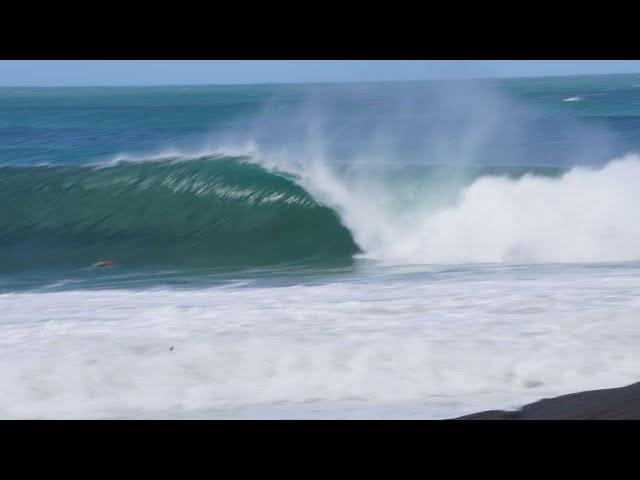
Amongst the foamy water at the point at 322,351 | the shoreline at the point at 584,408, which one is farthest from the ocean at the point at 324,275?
the shoreline at the point at 584,408

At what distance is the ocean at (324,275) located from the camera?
503 centimetres

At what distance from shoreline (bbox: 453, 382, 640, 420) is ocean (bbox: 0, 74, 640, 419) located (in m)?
0.17

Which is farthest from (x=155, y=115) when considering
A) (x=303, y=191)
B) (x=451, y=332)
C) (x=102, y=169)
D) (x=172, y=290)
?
(x=451, y=332)

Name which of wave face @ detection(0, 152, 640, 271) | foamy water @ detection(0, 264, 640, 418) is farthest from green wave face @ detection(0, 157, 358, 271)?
foamy water @ detection(0, 264, 640, 418)

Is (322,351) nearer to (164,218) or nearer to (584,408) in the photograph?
(584,408)

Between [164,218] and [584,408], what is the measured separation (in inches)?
341

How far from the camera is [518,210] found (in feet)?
34.7

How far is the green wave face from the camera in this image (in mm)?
10211

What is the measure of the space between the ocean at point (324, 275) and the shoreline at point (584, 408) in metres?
0.17

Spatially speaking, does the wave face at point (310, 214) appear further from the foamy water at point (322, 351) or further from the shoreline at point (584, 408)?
the shoreline at point (584, 408)

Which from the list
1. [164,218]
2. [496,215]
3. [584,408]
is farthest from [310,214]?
[584,408]

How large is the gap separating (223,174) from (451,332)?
7590 mm

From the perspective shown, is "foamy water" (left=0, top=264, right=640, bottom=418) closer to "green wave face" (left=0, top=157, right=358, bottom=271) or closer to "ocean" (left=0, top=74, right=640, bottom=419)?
"ocean" (left=0, top=74, right=640, bottom=419)

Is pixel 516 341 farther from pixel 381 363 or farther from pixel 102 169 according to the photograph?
pixel 102 169
